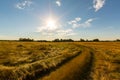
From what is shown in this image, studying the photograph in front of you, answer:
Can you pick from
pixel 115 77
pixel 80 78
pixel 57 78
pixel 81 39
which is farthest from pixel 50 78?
pixel 81 39

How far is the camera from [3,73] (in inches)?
621

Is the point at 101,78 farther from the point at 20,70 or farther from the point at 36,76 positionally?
the point at 20,70

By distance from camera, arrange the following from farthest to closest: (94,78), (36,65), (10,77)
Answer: (36,65) → (94,78) → (10,77)

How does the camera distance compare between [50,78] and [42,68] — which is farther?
[42,68]

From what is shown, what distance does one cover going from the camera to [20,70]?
17.2 meters

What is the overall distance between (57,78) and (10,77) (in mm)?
4148

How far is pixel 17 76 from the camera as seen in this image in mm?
15703

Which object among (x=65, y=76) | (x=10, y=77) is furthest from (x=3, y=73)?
(x=65, y=76)

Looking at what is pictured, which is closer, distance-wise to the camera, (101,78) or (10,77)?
(10,77)

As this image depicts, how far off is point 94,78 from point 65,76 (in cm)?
284

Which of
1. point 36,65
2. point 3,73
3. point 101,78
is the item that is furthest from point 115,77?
point 3,73

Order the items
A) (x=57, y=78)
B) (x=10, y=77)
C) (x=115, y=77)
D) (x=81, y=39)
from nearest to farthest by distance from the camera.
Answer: (x=10, y=77) < (x=57, y=78) < (x=115, y=77) < (x=81, y=39)

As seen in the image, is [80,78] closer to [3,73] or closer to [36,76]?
[36,76]

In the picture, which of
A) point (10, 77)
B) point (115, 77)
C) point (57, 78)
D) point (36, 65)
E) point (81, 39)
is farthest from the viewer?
point (81, 39)
